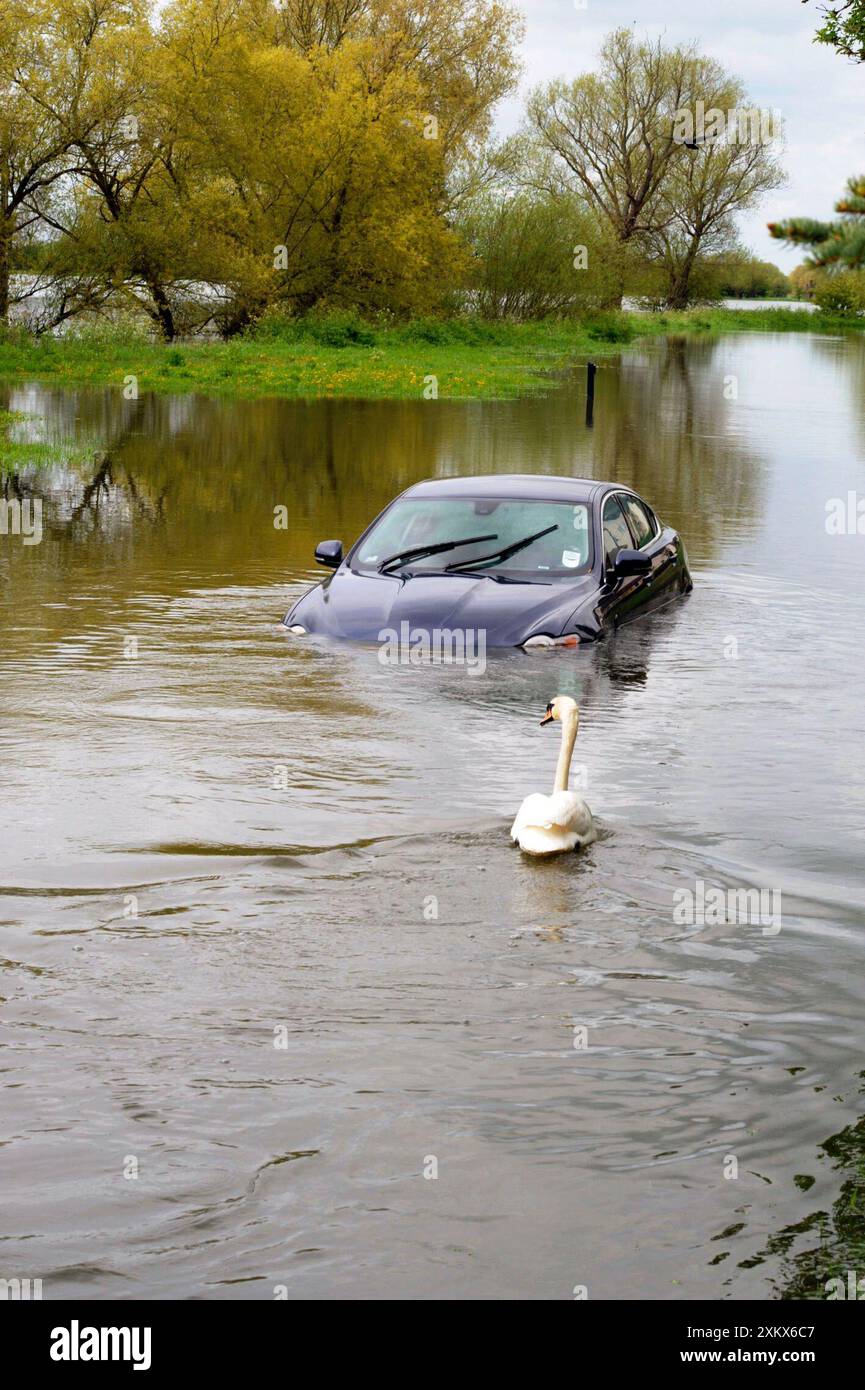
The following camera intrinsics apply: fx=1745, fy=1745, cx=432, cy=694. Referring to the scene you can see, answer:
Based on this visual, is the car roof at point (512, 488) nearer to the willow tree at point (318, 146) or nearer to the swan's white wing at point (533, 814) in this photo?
the swan's white wing at point (533, 814)

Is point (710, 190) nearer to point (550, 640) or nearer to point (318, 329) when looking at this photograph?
point (318, 329)

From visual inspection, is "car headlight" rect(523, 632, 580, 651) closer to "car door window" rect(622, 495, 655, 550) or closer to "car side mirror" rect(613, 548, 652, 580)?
"car side mirror" rect(613, 548, 652, 580)

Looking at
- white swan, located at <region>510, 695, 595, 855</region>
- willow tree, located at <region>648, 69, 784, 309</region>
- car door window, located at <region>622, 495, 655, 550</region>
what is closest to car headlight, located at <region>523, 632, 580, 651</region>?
car door window, located at <region>622, 495, 655, 550</region>

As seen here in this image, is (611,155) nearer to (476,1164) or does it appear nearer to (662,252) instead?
(662,252)

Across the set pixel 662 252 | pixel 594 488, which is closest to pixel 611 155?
pixel 662 252

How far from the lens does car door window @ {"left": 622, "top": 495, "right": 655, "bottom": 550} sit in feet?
47.8

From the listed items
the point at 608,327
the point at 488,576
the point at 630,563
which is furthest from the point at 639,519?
the point at 608,327

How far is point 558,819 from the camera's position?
8.10 m

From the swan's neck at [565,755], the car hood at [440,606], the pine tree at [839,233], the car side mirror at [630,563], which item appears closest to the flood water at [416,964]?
the car hood at [440,606]

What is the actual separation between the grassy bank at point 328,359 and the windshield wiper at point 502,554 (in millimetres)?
A: 28980

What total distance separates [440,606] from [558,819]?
4.71 m

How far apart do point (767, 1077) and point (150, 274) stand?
5241 centimetres

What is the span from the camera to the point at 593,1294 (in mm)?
4535

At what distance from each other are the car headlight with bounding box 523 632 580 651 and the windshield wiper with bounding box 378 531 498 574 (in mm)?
1307
